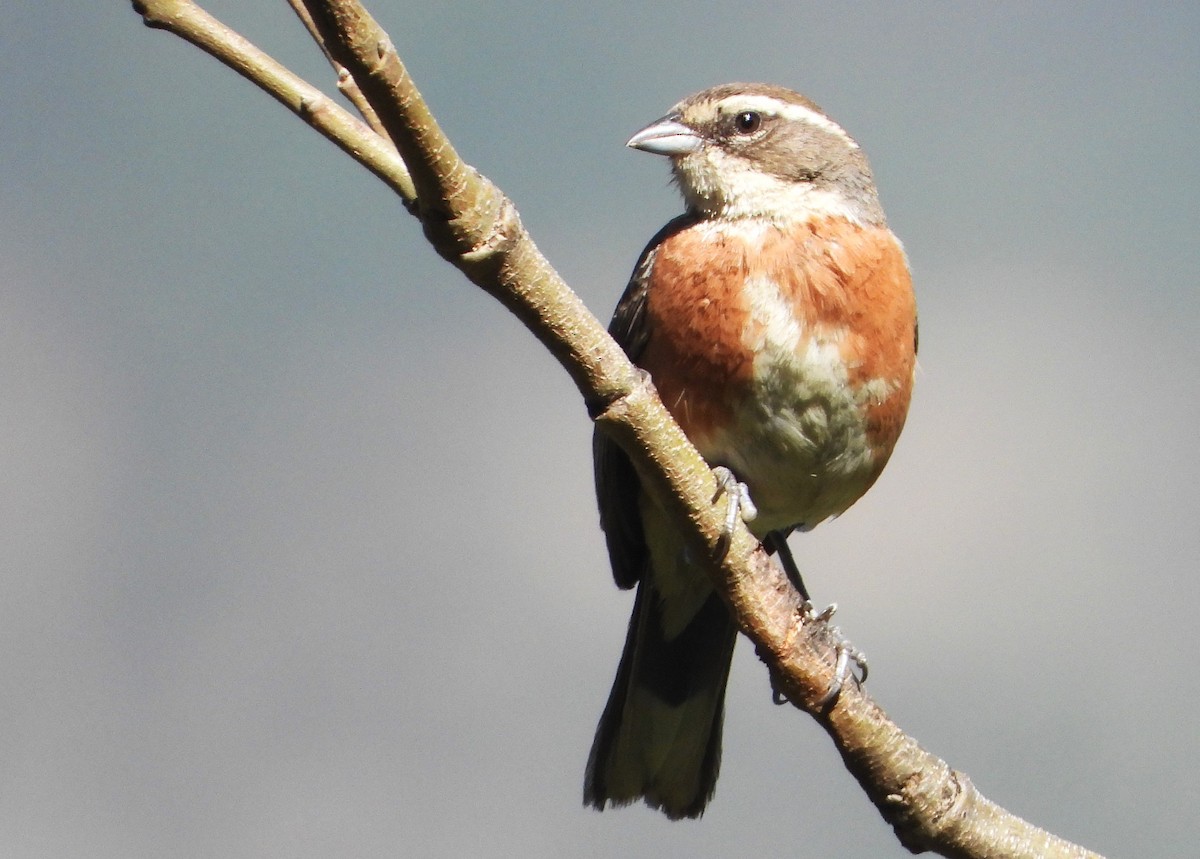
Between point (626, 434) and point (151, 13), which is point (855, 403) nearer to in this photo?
point (626, 434)

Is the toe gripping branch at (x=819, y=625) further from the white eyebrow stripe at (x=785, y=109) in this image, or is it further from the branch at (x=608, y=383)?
the white eyebrow stripe at (x=785, y=109)

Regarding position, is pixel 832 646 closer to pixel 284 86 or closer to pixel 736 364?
pixel 736 364

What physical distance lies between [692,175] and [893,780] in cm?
269

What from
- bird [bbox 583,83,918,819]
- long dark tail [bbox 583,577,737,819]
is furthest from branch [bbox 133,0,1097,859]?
long dark tail [bbox 583,577,737,819]

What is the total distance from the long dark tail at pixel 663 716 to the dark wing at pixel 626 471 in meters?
0.16

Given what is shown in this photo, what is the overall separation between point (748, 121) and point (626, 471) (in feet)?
5.18

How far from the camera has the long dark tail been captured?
6320 millimetres

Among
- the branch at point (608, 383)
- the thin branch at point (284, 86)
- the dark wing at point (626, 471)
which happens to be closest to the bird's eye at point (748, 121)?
the dark wing at point (626, 471)

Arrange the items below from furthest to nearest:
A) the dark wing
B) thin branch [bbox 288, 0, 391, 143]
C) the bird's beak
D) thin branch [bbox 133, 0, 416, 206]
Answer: the bird's beak, the dark wing, thin branch [bbox 288, 0, 391, 143], thin branch [bbox 133, 0, 416, 206]

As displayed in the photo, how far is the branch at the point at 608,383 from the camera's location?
3.03 meters

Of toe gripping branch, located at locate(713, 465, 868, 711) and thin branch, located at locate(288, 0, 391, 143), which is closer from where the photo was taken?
thin branch, located at locate(288, 0, 391, 143)

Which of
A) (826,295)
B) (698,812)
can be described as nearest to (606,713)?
(698,812)

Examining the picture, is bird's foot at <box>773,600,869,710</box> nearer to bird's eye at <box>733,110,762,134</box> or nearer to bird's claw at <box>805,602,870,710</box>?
bird's claw at <box>805,602,870,710</box>

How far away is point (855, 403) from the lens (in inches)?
220
